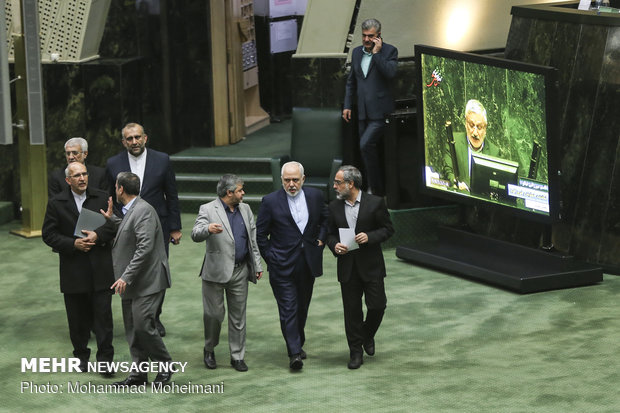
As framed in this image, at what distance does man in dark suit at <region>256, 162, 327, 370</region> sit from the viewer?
8734 mm

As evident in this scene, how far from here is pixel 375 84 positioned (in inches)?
489

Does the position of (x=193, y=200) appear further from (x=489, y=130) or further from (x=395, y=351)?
(x=395, y=351)

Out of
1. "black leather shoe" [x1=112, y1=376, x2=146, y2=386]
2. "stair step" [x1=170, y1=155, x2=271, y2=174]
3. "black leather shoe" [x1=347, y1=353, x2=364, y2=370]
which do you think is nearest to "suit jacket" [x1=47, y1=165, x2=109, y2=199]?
"black leather shoe" [x1=112, y1=376, x2=146, y2=386]

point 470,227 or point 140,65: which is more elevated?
point 140,65

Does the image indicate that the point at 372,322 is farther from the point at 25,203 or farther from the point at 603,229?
the point at 25,203

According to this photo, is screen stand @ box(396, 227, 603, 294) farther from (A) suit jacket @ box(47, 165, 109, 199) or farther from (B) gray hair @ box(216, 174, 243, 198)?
(A) suit jacket @ box(47, 165, 109, 199)

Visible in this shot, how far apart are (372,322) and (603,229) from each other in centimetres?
321

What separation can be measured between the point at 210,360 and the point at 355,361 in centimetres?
104

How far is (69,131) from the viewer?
1367 cm

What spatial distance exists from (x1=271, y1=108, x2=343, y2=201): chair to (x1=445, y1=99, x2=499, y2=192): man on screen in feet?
6.32

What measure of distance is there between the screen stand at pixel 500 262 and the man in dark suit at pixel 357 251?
2382 millimetres

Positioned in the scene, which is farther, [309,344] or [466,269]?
[466,269]

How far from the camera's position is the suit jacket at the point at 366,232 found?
8.74m

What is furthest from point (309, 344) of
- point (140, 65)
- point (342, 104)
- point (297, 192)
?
point (140, 65)
